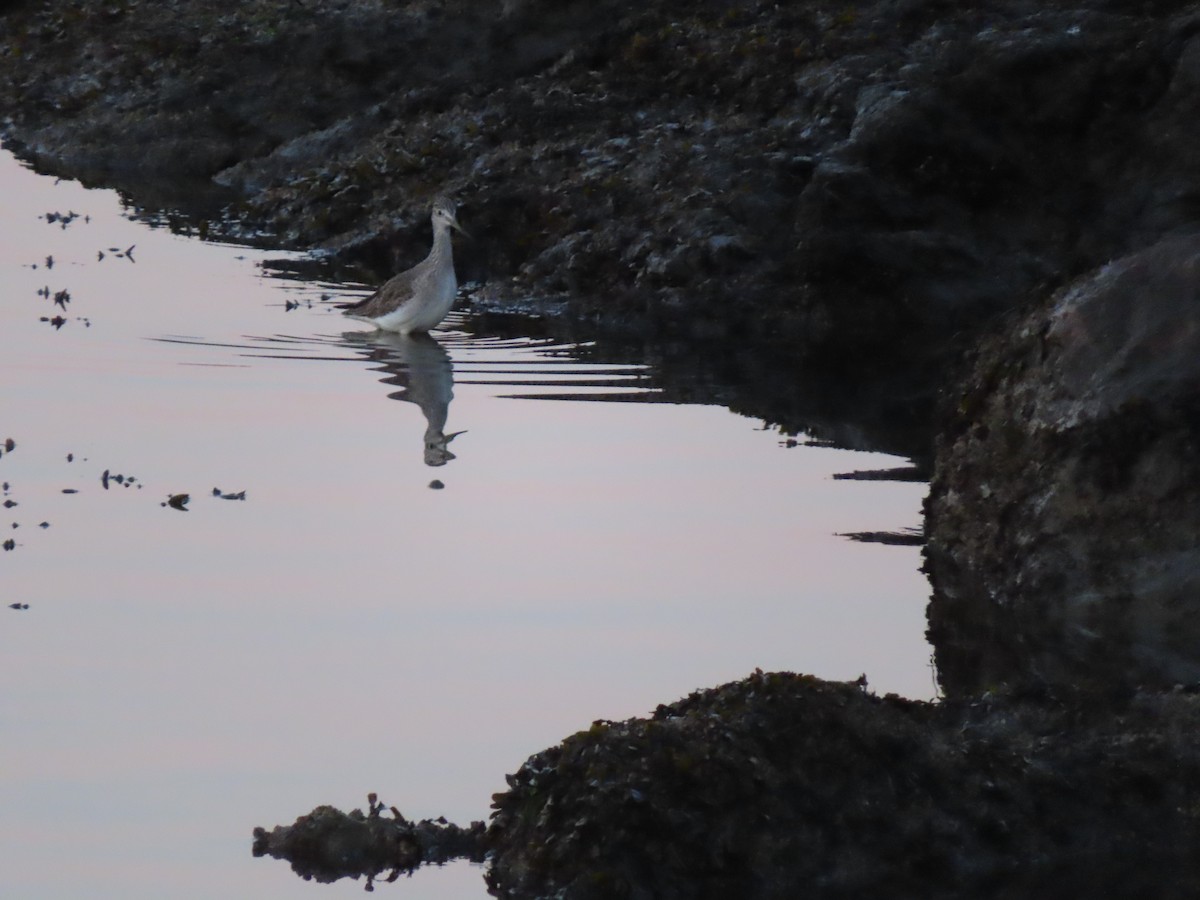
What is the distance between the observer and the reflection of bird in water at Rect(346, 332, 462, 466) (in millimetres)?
14406

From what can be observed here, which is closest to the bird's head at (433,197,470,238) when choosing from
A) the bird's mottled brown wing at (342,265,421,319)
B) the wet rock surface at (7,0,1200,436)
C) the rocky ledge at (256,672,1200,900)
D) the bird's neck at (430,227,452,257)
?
the bird's neck at (430,227,452,257)

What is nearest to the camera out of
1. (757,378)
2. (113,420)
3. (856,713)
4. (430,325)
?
(856,713)

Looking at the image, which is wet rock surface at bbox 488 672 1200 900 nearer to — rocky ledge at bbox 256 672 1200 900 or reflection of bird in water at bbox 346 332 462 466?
rocky ledge at bbox 256 672 1200 900

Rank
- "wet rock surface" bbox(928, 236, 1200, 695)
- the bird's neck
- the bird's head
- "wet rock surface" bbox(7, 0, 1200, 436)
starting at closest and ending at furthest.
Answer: "wet rock surface" bbox(928, 236, 1200, 695), the bird's neck, the bird's head, "wet rock surface" bbox(7, 0, 1200, 436)

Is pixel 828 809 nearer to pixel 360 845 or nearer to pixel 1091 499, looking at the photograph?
pixel 360 845

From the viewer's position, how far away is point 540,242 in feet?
76.6

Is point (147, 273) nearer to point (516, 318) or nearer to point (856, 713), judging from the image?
point (516, 318)

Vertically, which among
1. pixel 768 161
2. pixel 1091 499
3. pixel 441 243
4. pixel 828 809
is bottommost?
pixel 828 809

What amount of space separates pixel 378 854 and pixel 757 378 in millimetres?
10799

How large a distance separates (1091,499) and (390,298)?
9174mm

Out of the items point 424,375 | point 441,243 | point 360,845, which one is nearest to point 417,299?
point 441,243

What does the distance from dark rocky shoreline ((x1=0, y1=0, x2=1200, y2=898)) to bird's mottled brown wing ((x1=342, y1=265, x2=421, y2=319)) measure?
4.51ft

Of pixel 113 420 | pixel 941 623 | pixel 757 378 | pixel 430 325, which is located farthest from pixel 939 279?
pixel 941 623

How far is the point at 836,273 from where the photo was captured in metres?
Answer: 20.9
